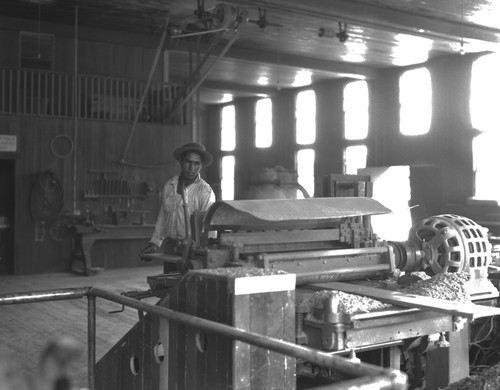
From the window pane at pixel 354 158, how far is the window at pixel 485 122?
2826 mm

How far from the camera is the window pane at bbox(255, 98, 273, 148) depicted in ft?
57.3

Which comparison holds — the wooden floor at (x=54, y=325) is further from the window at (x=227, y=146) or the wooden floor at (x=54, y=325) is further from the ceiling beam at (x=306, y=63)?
the window at (x=227, y=146)

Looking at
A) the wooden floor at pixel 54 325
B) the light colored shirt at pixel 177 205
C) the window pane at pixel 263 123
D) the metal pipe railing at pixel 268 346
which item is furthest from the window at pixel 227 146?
the metal pipe railing at pixel 268 346

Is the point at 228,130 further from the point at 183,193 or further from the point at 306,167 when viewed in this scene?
the point at 183,193

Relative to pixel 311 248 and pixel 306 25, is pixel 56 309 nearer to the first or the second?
pixel 311 248

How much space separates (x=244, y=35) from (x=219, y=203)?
8.67 metres

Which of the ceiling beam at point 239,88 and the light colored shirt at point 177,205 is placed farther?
the ceiling beam at point 239,88

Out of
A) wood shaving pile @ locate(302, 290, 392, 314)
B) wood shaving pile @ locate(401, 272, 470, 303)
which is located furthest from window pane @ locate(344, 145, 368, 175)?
wood shaving pile @ locate(302, 290, 392, 314)

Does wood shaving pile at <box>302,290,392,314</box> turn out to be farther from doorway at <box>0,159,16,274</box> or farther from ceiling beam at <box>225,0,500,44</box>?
doorway at <box>0,159,16,274</box>

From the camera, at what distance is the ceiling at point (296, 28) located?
9180 mm

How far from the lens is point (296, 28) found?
36.6ft

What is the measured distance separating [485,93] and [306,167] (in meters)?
5.08

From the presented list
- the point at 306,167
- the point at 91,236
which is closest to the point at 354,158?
the point at 306,167

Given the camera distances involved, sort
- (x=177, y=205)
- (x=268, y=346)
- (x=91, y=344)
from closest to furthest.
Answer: (x=268, y=346)
(x=91, y=344)
(x=177, y=205)
